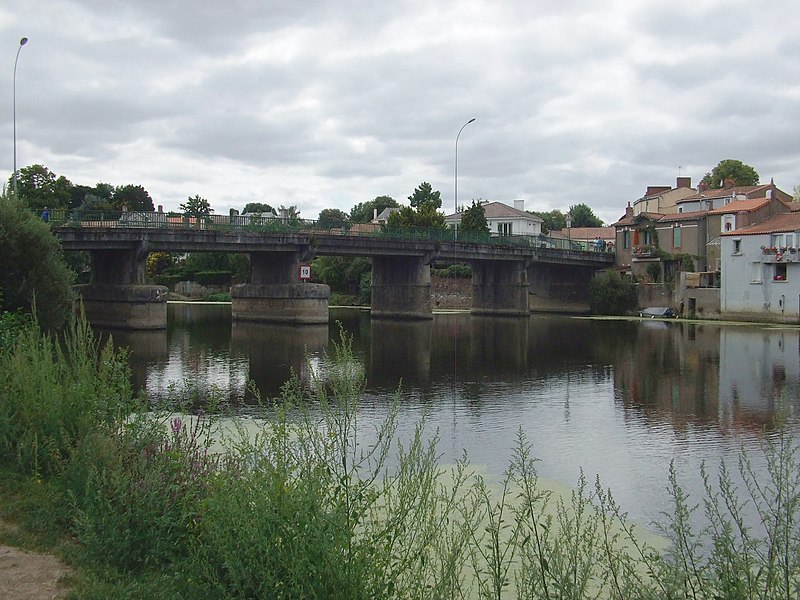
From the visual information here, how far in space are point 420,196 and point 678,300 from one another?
107 meters

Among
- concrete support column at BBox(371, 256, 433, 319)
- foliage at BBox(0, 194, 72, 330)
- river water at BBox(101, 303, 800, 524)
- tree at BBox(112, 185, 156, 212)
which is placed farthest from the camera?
tree at BBox(112, 185, 156, 212)

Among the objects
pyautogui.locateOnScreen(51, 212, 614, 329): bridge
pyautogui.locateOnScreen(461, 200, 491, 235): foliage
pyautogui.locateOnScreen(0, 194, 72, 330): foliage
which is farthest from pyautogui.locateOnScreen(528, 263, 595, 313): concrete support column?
pyautogui.locateOnScreen(0, 194, 72, 330): foliage

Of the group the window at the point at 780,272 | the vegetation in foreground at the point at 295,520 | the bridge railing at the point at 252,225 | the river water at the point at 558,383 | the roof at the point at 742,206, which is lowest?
the river water at the point at 558,383

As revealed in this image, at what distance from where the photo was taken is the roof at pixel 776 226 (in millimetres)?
71312

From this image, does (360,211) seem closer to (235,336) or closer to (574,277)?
(574,277)

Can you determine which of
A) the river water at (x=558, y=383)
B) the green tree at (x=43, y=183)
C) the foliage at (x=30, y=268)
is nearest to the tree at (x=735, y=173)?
the river water at (x=558, y=383)

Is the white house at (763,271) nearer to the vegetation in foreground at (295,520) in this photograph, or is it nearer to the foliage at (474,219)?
the foliage at (474,219)

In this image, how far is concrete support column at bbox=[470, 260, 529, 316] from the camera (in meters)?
86.1

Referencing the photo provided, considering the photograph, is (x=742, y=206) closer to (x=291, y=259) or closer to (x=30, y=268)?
(x=291, y=259)

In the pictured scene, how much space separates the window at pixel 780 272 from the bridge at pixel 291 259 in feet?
75.5

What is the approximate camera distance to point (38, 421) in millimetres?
12078

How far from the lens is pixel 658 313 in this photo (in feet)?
266

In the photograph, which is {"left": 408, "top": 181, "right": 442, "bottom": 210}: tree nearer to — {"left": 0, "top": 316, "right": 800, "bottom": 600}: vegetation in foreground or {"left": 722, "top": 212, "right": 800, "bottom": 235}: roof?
{"left": 722, "top": 212, "right": 800, "bottom": 235}: roof

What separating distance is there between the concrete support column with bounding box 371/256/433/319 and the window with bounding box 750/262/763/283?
95.6 feet
